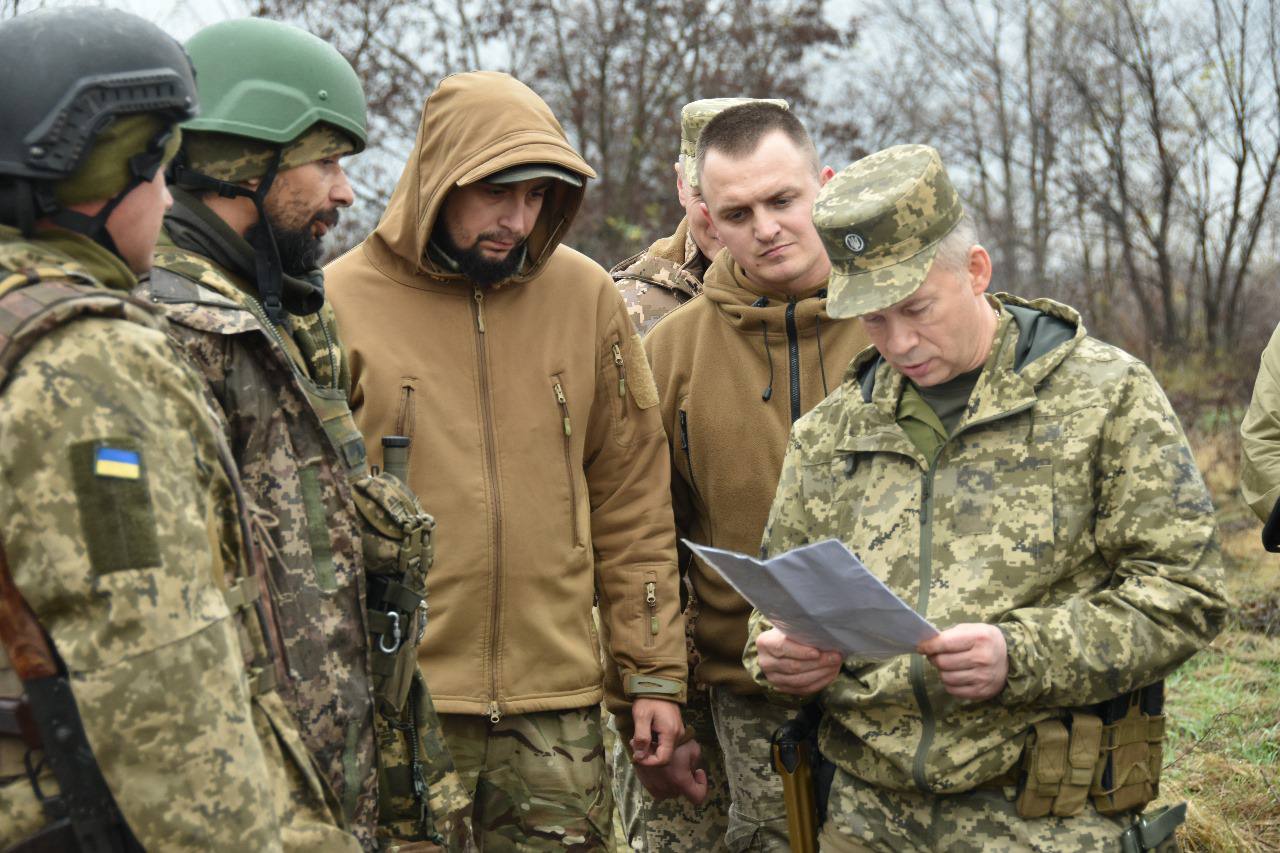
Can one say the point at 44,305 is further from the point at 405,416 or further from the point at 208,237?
the point at 405,416

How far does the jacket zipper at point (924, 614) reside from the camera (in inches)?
113

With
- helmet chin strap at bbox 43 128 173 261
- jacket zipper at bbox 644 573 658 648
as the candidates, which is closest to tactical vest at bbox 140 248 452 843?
helmet chin strap at bbox 43 128 173 261

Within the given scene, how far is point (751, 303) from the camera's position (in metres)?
4.00

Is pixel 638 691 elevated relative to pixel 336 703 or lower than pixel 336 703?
lower

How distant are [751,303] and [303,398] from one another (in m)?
1.65

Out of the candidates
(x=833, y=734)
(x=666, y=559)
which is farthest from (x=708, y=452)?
(x=833, y=734)

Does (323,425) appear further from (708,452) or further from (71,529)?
(708,452)

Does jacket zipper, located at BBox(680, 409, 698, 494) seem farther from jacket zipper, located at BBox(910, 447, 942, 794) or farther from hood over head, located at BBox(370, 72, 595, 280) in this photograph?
jacket zipper, located at BBox(910, 447, 942, 794)

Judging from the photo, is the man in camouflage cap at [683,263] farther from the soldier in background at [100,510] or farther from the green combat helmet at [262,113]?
the soldier in background at [100,510]

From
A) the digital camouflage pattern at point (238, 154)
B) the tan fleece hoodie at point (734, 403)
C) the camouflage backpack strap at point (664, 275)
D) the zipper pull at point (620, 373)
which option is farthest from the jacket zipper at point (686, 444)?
the digital camouflage pattern at point (238, 154)

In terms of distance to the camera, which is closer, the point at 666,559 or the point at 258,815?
the point at 258,815

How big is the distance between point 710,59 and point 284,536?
50.3 feet

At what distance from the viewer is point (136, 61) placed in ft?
7.15

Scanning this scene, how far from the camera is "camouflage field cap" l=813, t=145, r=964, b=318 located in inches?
118
